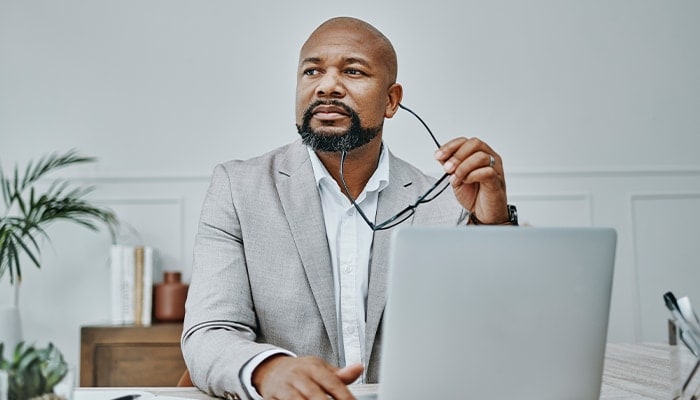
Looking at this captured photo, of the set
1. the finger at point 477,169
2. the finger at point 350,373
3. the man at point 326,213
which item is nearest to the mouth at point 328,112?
the man at point 326,213

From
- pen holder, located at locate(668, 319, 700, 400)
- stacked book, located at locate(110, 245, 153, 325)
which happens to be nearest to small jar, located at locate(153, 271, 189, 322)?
stacked book, located at locate(110, 245, 153, 325)

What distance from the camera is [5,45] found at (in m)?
2.96

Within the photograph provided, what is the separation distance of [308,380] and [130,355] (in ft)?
6.07

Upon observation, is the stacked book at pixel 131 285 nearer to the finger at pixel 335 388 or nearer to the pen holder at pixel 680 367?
the finger at pixel 335 388

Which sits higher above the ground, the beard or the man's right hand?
the beard

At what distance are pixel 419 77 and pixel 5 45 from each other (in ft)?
5.88

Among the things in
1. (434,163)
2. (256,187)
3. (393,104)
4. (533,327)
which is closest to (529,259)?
(533,327)

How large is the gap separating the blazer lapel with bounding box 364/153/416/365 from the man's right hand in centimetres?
55

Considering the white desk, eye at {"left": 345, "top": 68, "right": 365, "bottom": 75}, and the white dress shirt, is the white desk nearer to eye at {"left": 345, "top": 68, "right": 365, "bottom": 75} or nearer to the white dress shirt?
the white dress shirt

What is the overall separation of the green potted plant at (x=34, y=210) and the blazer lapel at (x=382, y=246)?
1.46 m

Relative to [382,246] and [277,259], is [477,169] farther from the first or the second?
[277,259]

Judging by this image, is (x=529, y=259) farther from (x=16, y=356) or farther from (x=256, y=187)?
(x=256, y=187)

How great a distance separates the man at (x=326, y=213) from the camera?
139 centimetres

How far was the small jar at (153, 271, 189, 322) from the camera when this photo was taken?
8.64 feet
